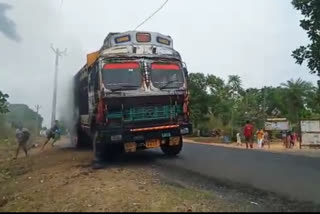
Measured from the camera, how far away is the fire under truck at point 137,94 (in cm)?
1226

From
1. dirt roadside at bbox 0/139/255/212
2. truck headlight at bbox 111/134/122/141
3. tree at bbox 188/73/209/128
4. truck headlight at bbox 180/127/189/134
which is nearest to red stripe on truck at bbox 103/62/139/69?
truck headlight at bbox 111/134/122/141

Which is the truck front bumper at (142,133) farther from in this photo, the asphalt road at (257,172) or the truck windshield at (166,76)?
the truck windshield at (166,76)

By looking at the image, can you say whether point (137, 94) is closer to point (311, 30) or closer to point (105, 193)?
point (105, 193)

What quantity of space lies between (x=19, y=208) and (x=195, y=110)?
52.7 metres

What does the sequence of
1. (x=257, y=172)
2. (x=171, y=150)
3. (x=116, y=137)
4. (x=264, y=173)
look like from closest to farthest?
(x=264, y=173) → (x=257, y=172) → (x=116, y=137) → (x=171, y=150)

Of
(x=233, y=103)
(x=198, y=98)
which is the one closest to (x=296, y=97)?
(x=233, y=103)

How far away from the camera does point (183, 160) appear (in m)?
13.7

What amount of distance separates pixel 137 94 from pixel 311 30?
28.4 feet

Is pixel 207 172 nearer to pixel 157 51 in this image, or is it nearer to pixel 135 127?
pixel 135 127

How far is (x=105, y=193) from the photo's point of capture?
790 centimetres

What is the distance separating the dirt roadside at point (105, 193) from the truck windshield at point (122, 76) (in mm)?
2184

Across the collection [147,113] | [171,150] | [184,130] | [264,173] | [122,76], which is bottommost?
[264,173]

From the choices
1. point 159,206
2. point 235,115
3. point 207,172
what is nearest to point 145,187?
point 159,206

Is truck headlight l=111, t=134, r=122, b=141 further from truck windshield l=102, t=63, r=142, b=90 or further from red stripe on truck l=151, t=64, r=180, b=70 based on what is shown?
red stripe on truck l=151, t=64, r=180, b=70
